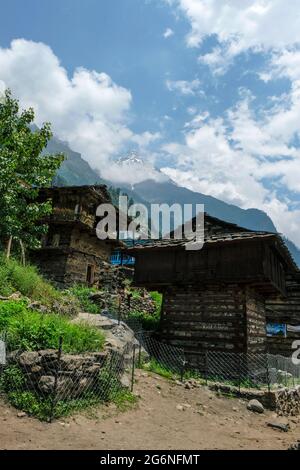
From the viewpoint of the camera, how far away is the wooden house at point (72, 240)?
1133 inches

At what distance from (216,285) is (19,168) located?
38.9ft

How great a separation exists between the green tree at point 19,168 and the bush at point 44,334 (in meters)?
6.39

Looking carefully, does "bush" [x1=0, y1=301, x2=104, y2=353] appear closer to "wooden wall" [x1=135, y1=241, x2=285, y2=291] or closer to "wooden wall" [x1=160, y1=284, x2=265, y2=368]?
"wooden wall" [x1=160, y1=284, x2=265, y2=368]

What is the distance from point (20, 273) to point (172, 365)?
28.0ft

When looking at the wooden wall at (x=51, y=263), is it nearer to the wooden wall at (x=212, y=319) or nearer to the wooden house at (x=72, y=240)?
the wooden house at (x=72, y=240)

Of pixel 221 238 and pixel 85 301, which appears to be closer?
pixel 221 238

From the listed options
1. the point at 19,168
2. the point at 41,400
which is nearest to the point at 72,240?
the point at 19,168

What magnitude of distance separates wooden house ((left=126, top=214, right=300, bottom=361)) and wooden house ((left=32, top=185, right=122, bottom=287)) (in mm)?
10044

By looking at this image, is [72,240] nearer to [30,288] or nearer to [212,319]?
[30,288]

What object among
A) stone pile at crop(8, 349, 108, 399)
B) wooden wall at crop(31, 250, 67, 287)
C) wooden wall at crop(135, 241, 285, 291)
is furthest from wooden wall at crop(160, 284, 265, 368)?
wooden wall at crop(31, 250, 67, 287)

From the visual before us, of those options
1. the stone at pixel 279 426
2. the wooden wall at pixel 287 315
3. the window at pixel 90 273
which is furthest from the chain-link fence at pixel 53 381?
the window at pixel 90 273

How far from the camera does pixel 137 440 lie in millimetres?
7727

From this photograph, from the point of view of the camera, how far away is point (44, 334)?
384 inches
